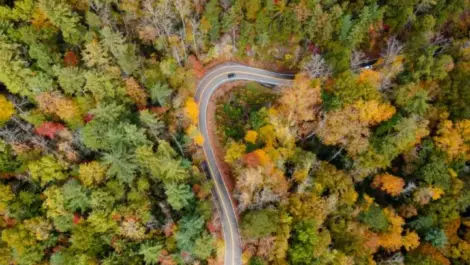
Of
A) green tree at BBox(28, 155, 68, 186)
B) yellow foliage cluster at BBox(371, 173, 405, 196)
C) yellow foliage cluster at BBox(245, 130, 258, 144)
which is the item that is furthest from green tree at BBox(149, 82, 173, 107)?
yellow foliage cluster at BBox(371, 173, 405, 196)

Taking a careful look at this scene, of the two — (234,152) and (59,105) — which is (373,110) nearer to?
(234,152)

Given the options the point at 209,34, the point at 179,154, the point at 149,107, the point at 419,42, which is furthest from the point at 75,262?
the point at 419,42

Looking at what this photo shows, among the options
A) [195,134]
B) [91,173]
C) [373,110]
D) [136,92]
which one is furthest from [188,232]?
[373,110]

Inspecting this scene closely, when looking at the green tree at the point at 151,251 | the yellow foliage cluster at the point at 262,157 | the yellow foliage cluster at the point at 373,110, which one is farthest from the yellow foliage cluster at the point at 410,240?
the green tree at the point at 151,251

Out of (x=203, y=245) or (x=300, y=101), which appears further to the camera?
Answer: (x=300, y=101)

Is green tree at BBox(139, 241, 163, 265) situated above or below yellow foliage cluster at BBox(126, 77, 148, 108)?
below

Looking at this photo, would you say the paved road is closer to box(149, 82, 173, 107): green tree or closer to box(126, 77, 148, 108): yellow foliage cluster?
box(149, 82, 173, 107): green tree
